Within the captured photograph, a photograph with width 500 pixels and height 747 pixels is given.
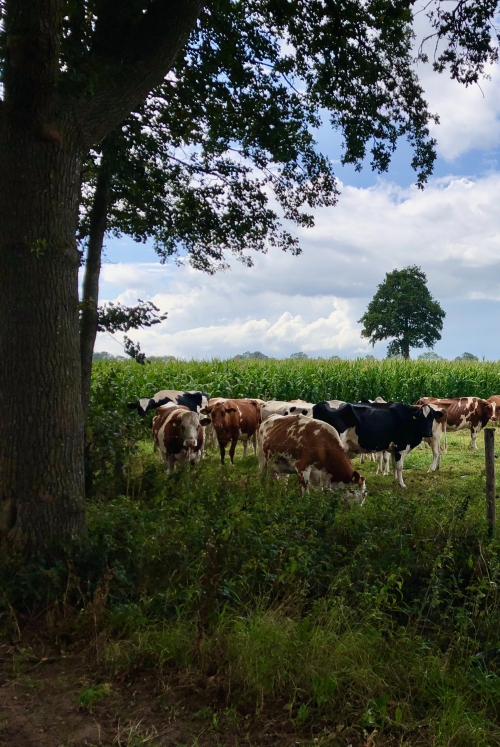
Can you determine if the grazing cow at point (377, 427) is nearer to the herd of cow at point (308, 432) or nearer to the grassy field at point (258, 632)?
the herd of cow at point (308, 432)

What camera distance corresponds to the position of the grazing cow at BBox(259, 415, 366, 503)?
8.98 m

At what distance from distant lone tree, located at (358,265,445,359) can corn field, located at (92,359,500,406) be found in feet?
109

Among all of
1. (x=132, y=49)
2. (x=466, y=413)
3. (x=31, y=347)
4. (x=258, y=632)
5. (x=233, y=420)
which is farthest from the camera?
(x=466, y=413)

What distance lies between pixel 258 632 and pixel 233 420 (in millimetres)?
9529

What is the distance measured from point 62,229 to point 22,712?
4.04 meters

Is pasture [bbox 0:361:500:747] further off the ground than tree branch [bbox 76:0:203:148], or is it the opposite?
tree branch [bbox 76:0:203:148]

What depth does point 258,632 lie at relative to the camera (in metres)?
4.45

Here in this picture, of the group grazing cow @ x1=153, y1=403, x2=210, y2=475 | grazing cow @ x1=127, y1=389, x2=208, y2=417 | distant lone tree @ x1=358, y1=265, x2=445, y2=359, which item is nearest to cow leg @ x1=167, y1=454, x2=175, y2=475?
grazing cow @ x1=153, y1=403, x2=210, y2=475

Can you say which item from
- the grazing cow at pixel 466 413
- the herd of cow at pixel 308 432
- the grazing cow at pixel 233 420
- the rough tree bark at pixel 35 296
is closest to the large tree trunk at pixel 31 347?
Answer: the rough tree bark at pixel 35 296

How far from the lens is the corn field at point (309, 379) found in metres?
21.5

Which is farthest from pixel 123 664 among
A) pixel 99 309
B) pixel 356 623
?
pixel 99 309

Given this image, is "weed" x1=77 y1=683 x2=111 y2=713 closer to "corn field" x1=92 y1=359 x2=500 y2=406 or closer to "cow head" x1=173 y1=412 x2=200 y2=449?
"cow head" x1=173 y1=412 x2=200 y2=449

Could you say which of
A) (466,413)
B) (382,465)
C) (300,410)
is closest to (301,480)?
(300,410)

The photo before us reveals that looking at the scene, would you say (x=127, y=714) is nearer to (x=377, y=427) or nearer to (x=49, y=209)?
(x=49, y=209)
